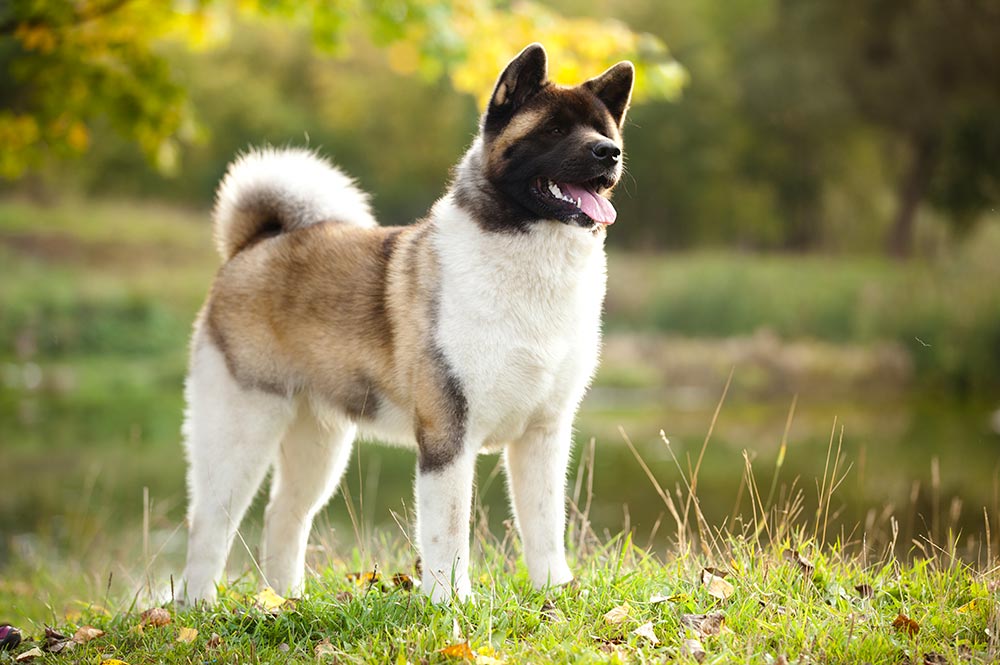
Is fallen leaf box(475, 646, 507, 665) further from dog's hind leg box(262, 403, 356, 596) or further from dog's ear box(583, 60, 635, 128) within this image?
dog's ear box(583, 60, 635, 128)

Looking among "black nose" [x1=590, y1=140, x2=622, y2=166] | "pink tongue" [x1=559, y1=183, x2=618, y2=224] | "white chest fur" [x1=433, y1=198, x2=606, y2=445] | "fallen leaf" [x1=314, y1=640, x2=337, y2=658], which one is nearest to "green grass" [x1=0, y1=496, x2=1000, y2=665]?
"fallen leaf" [x1=314, y1=640, x2=337, y2=658]

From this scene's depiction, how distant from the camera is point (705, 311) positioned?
18.5 metres

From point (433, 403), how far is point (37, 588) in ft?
11.1

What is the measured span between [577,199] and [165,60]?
4.94 m

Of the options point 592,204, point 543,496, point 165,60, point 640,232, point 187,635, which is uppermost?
point 165,60

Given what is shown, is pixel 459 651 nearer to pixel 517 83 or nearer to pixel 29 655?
pixel 29 655

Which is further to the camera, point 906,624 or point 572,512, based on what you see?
point 572,512

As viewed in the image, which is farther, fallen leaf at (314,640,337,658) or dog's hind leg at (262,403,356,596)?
dog's hind leg at (262,403,356,596)

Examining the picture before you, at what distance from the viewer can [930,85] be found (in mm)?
21812

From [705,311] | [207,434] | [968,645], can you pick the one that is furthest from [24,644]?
[705,311]

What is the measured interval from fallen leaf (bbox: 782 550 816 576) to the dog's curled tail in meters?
2.32

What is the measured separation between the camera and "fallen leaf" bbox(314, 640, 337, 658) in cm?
329

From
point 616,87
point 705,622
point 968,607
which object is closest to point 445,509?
point 705,622

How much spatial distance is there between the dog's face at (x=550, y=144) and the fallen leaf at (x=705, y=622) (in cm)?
138
